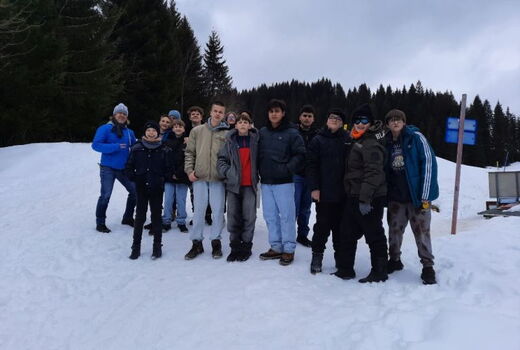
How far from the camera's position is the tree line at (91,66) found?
15164 mm

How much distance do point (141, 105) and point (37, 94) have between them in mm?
7836

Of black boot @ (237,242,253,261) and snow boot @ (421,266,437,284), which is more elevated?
snow boot @ (421,266,437,284)

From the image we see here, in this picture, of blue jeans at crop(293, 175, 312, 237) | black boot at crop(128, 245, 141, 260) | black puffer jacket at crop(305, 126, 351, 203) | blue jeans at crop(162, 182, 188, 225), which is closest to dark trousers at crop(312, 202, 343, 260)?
black puffer jacket at crop(305, 126, 351, 203)

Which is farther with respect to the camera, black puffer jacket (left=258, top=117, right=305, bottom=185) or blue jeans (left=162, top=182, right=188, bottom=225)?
blue jeans (left=162, top=182, right=188, bottom=225)

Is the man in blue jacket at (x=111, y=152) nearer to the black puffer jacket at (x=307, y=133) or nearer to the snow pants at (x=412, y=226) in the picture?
the black puffer jacket at (x=307, y=133)

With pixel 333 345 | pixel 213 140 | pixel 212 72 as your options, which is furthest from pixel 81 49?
pixel 212 72

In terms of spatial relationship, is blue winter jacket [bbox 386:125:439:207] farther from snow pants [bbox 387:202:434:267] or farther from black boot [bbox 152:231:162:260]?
black boot [bbox 152:231:162:260]

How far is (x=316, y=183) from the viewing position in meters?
4.75

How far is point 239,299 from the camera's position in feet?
13.3

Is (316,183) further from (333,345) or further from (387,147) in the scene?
(333,345)

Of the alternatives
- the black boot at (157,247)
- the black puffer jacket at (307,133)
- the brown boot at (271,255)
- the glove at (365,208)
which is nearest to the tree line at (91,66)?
the black puffer jacket at (307,133)

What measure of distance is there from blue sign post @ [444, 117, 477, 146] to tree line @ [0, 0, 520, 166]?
9.60 ft

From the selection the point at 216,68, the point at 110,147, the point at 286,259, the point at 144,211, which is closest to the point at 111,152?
the point at 110,147

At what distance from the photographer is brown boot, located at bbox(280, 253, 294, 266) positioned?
494cm
